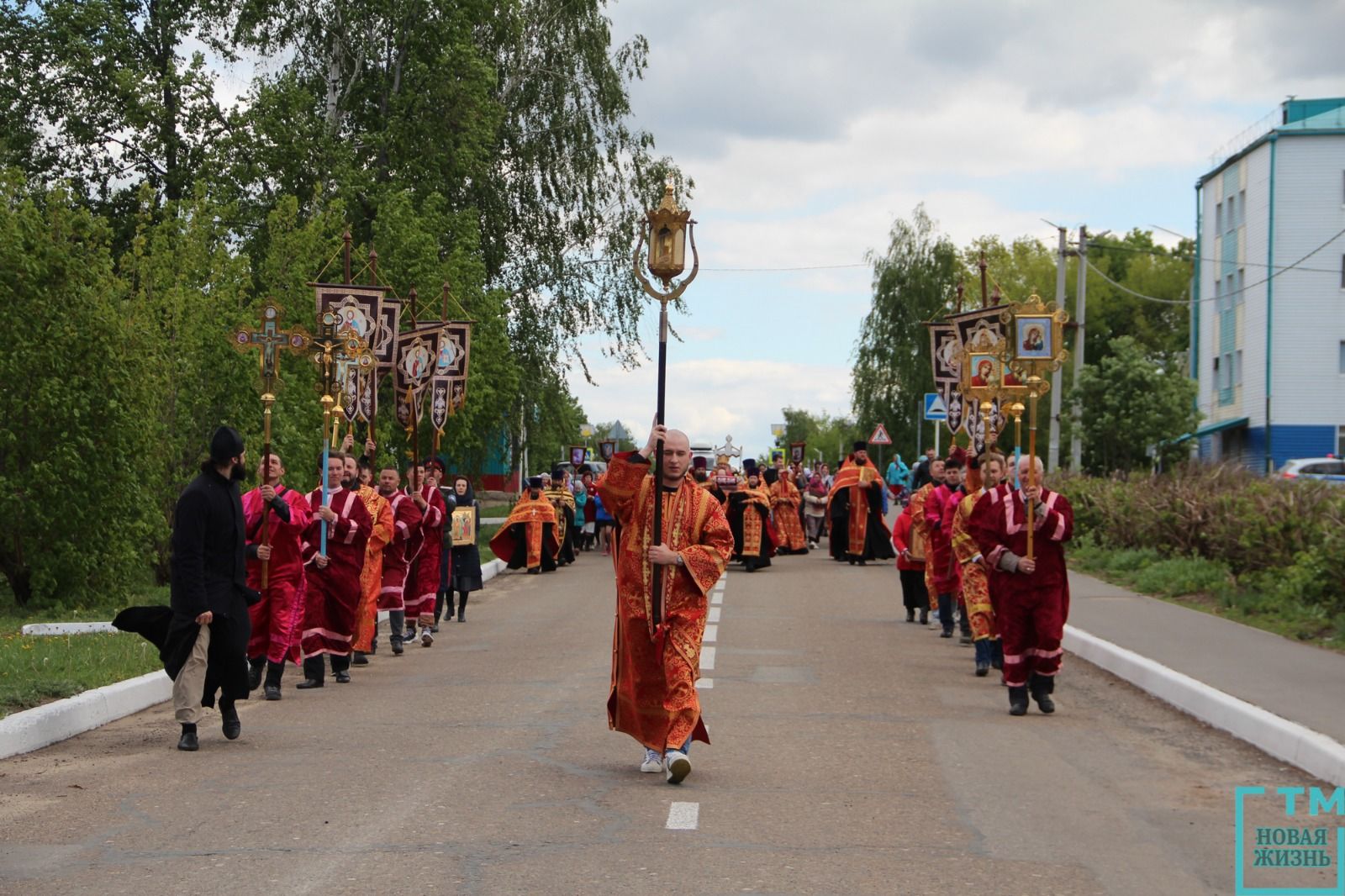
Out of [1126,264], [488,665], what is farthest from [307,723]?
[1126,264]

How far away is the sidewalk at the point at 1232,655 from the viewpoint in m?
11.3

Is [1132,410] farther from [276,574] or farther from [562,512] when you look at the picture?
[276,574]

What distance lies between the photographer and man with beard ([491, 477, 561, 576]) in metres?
25.6

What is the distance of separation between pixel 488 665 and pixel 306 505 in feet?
9.58

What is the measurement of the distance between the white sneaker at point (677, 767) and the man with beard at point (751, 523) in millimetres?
19341

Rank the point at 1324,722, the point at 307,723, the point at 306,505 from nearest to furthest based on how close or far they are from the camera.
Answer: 1. the point at 1324,722
2. the point at 307,723
3. the point at 306,505

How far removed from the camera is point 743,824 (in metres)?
7.60

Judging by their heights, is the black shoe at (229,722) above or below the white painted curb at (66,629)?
above

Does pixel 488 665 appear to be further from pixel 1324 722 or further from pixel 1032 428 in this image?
pixel 1324 722

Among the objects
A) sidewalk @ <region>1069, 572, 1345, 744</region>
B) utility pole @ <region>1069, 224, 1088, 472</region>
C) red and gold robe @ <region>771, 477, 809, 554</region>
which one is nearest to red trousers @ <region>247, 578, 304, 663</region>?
sidewalk @ <region>1069, 572, 1345, 744</region>

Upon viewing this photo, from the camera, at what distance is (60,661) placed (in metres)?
12.6

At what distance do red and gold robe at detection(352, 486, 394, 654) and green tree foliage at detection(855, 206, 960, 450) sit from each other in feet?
167

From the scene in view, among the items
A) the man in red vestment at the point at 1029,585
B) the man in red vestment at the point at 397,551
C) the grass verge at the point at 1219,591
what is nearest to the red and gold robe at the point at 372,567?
the man in red vestment at the point at 397,551

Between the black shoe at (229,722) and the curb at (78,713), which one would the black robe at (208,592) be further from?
the curb at (78,713)
